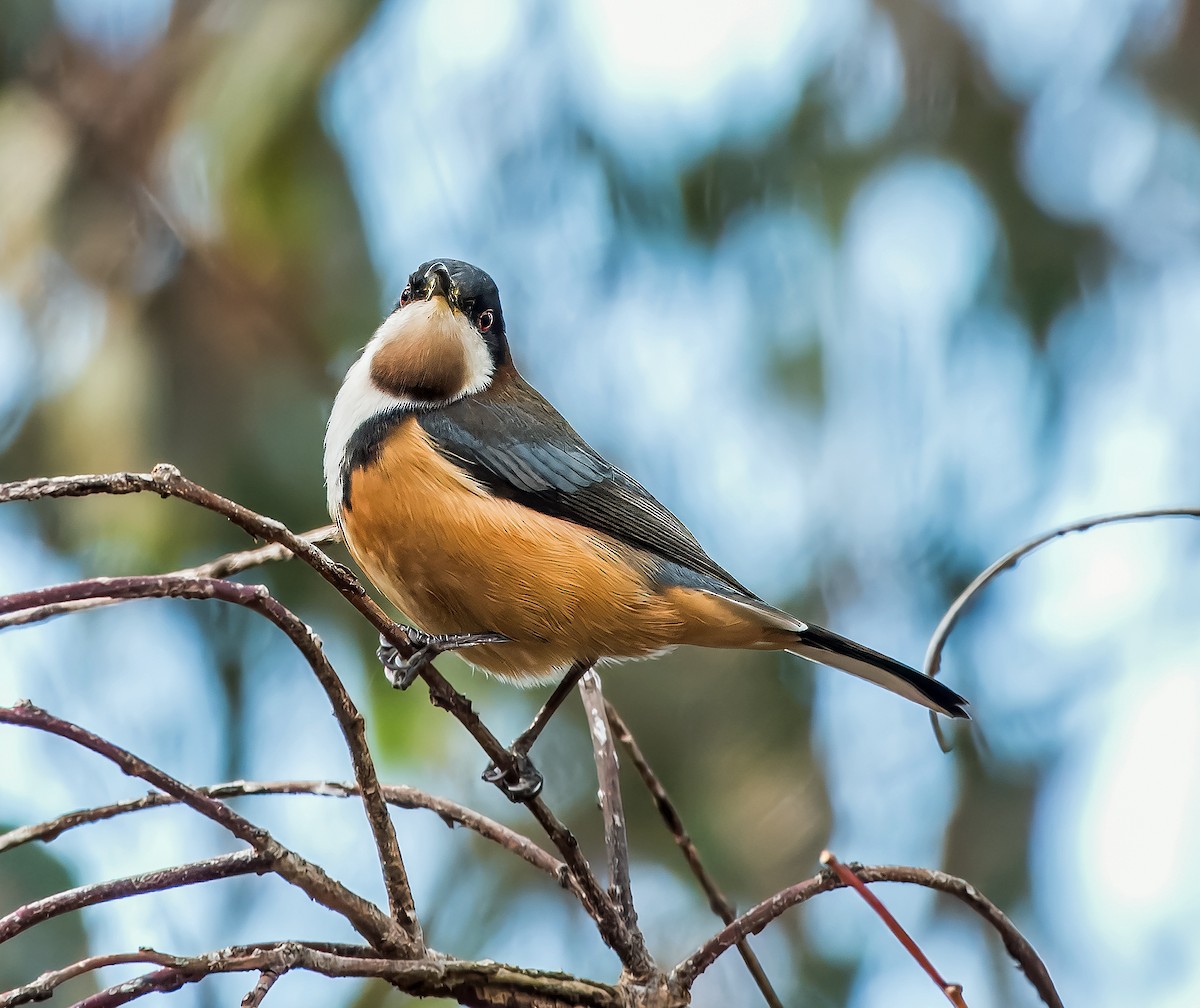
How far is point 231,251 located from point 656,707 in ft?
10.7

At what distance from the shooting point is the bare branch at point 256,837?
1595 mm

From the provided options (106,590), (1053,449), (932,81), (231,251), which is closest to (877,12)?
(932,81)

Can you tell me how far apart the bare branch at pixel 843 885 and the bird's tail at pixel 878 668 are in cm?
75

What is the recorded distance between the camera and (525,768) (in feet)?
9.26

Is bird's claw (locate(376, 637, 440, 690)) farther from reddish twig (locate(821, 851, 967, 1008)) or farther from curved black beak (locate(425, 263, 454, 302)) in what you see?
curved black beak (locate(425, 263, 454, 302))

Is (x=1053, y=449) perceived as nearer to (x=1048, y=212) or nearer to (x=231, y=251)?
(x=1048, y=212)

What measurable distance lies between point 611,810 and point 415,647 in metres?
0.48

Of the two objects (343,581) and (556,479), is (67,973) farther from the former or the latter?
(556,479)

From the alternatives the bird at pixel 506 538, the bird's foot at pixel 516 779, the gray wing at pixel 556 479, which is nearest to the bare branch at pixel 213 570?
the bird at pixel 506 538

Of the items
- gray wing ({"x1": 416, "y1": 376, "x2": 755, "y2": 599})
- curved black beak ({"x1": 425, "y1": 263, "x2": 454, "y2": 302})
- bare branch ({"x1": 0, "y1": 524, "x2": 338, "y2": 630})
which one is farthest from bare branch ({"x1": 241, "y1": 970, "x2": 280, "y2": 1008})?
curved black beak ({"x1": 425, "y1": 263, "x2": 454, "y2": 302})

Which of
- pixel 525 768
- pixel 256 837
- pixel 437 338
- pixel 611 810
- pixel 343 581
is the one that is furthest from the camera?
pixel 437 338

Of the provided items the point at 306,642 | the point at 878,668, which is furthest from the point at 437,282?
the point at 306,642

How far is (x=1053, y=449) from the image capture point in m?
6.76

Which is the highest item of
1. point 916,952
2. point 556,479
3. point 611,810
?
point 556,479
